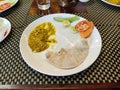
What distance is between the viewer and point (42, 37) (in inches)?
31.2

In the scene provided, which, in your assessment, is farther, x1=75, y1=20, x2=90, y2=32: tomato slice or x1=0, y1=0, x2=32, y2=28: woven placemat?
x1=0, y1=0, x2=32, y2=28: woven placemat

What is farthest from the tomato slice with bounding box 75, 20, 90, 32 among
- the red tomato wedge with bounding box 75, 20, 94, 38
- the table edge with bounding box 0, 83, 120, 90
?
the table edge with bounding box 0, 83, 120, 90

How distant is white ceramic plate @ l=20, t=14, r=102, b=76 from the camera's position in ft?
2.04

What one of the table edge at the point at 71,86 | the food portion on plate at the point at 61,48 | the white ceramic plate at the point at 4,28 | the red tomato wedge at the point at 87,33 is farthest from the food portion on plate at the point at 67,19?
the table edge at the point at 71,86

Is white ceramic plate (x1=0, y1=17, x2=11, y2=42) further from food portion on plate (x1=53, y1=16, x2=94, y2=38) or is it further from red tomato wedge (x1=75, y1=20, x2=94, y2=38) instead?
red tomato wedge (x1=75, y1=20, x2=94, y2=38)

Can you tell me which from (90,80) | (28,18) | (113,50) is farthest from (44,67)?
(28,18)

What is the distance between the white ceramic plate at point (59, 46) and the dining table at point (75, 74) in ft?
0.08

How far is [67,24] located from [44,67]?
0.31m

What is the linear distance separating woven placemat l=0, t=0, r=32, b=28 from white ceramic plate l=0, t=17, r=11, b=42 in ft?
0.11

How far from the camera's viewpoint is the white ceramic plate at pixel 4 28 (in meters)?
0.82

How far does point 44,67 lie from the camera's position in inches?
25.4

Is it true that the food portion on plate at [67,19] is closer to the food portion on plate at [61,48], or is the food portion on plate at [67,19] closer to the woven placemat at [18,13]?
the food portion on plate at [61,48]

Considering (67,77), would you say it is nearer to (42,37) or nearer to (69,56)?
(69,56)

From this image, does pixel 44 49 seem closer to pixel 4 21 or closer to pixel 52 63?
pixel 52 63
